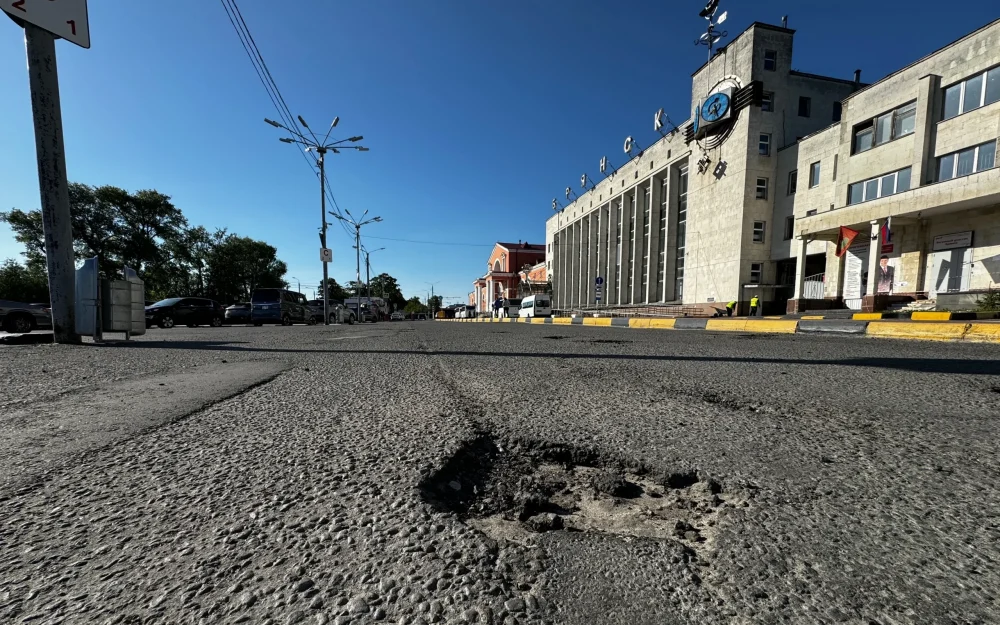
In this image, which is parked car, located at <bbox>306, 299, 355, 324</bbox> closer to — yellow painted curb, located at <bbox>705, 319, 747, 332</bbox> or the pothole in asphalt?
yellow painted curb, located at <bbox>705, 319, 747, 332</bbox>

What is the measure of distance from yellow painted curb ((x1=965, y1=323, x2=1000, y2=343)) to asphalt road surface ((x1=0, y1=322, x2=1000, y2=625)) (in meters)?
5.96

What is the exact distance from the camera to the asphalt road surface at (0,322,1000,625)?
81cm

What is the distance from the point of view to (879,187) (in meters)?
17.4

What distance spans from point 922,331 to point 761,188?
18694mm

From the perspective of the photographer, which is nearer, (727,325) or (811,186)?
(727,325)

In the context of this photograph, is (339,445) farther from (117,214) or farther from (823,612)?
(117,214)

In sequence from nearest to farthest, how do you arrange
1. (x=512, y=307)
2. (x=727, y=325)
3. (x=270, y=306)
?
(x=727, y=325) → (x=270, y=306) → (x=512, y=307)

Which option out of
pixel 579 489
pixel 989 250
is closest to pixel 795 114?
pixel 989 250

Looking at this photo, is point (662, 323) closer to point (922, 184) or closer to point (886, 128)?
point (922, 184)

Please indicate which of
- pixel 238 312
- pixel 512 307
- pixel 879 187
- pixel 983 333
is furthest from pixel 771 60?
pixel 238 312

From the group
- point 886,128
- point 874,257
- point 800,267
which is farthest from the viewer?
point 800,267

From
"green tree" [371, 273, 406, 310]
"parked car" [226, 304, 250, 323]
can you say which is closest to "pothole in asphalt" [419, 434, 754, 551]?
"parked car" [226, 304, 250, 323]

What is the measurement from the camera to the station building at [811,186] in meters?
14.5

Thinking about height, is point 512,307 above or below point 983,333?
below
